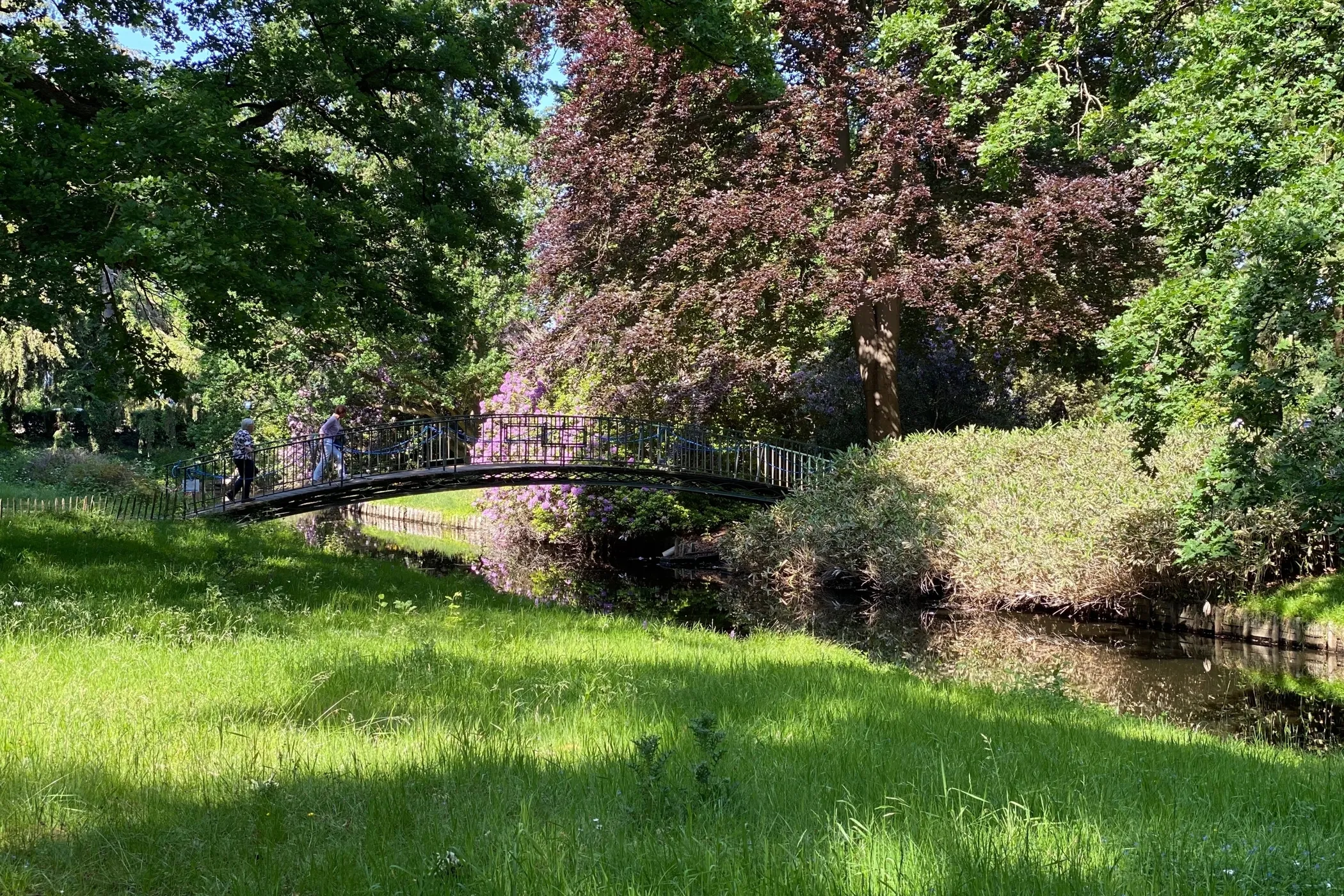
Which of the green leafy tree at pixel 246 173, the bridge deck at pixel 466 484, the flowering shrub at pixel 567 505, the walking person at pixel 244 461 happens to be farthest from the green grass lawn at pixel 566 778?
the flowering shrub at pixel 567 505

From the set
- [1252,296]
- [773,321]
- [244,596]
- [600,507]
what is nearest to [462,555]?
[600,507]

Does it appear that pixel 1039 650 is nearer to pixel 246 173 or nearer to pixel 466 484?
pixel 246 173

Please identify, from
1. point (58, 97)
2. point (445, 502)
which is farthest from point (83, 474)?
point (58, 97)

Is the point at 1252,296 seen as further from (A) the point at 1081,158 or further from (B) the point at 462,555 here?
(B) the point at 462,555

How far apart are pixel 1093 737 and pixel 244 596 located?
7.53 m

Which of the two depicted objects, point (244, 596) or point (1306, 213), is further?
point (244, 596)

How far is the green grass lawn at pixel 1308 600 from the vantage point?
37.5 feet

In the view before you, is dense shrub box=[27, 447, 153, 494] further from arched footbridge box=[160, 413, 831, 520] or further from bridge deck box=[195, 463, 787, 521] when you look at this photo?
bridge deck box=[195, 463, 787, 521]

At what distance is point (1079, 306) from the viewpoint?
16.3 metres

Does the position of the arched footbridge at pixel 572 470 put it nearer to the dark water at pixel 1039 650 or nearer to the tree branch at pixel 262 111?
the dark water at pixel 1039 650

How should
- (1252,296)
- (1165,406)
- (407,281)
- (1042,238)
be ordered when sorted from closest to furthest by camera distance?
(1252,296) → (1165,406) → (407,281) → (1042,238)

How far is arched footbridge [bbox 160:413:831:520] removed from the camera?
716 inches

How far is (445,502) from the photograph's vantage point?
35.0 meters

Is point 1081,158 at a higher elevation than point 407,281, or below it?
higher
